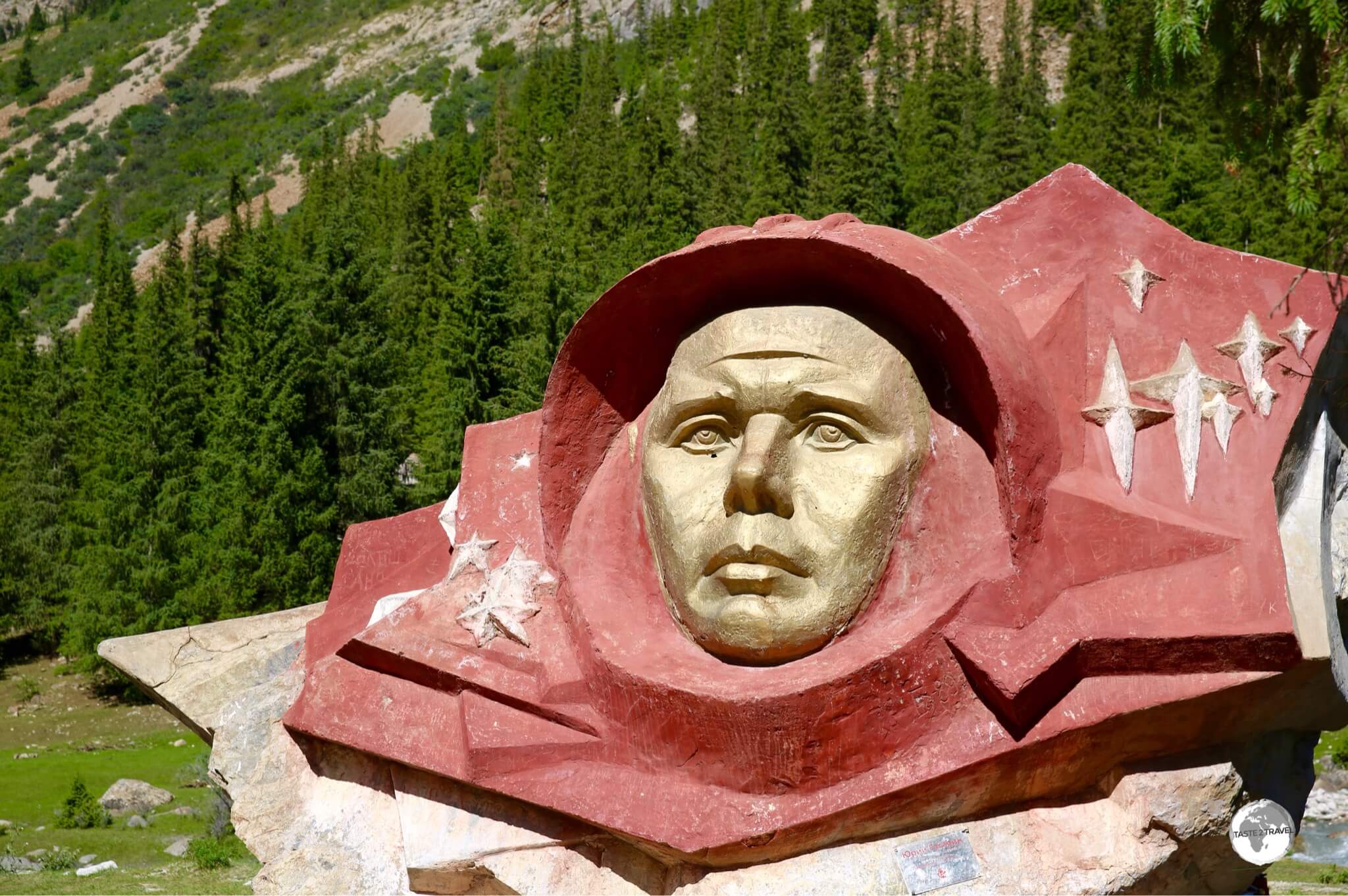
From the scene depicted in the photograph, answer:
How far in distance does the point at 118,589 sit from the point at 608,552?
1959 cm

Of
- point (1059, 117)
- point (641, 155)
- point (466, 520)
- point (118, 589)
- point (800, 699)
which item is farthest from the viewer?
point (1059, 117)

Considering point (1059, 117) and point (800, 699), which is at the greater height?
point (800, 699)

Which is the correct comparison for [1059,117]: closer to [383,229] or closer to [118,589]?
[383,229]

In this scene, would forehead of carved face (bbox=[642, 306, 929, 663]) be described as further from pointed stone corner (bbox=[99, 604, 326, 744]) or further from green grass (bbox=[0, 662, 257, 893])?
green grass (bbox=[0, 662, 257, 893])

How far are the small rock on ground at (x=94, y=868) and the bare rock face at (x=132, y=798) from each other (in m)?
3.45

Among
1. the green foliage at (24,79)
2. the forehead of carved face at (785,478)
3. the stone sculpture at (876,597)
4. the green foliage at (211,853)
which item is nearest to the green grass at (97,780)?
the green foliage at (211,853)

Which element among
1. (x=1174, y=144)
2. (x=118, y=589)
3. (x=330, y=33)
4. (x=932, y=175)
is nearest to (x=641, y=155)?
(x=932, y=175)

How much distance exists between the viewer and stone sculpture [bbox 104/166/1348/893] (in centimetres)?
484

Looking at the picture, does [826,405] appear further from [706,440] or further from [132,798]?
[132,798]

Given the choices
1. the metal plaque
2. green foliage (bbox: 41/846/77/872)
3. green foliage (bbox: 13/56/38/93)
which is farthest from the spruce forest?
green foliage (bbox: 13/56/38/93)

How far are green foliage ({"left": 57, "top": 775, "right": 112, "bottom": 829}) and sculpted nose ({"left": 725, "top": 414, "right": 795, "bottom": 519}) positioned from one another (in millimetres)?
11318

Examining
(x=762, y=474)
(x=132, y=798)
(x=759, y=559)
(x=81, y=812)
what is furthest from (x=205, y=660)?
(x=132, y=798)

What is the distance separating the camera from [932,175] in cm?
3622

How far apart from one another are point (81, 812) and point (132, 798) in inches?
48.1
